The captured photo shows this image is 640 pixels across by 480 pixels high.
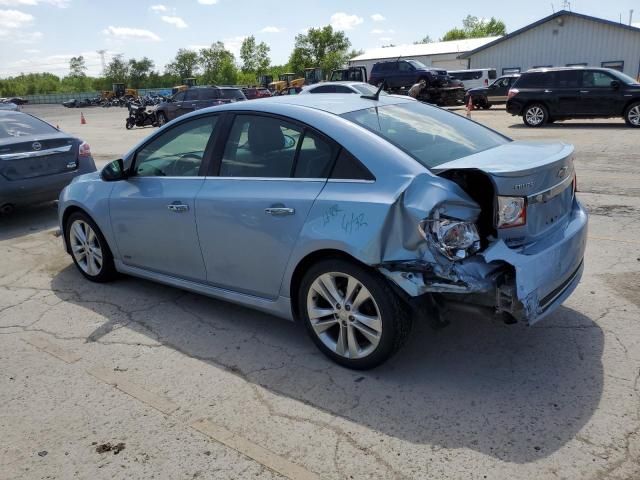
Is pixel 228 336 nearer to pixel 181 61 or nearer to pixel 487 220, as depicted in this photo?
pixel 487 220

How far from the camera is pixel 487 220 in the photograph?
306 centimetres

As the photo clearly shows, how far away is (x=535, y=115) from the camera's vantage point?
16984 mm

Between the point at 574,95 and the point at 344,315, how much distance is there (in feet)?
51.2

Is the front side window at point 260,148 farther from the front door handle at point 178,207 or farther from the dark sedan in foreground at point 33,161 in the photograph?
the dark sedan in foreground at point 33,161

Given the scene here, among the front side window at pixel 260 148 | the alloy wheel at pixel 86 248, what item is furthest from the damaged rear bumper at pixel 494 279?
the alloy wheel at pixel 86 248

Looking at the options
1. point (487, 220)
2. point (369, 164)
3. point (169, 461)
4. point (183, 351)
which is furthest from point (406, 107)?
point (169, 461)

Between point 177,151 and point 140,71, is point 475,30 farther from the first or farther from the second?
point 177,151

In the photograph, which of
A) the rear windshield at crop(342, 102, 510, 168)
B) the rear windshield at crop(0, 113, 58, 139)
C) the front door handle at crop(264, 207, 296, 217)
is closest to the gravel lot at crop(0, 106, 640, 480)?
the front door handle at crop(264, 207, 296, 217)

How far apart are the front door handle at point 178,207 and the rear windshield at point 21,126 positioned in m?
4.62

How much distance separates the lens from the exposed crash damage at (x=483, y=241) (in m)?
2.90

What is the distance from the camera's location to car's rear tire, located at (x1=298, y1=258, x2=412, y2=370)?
3.08 m

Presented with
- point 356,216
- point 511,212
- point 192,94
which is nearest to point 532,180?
point 511,212

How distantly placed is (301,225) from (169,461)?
1.47 meters

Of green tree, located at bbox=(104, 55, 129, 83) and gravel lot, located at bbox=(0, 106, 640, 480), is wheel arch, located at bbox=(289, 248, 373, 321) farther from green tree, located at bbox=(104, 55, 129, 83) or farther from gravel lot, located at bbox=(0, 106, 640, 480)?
green tree, located at bbox=(104, 55, 129, 83)
